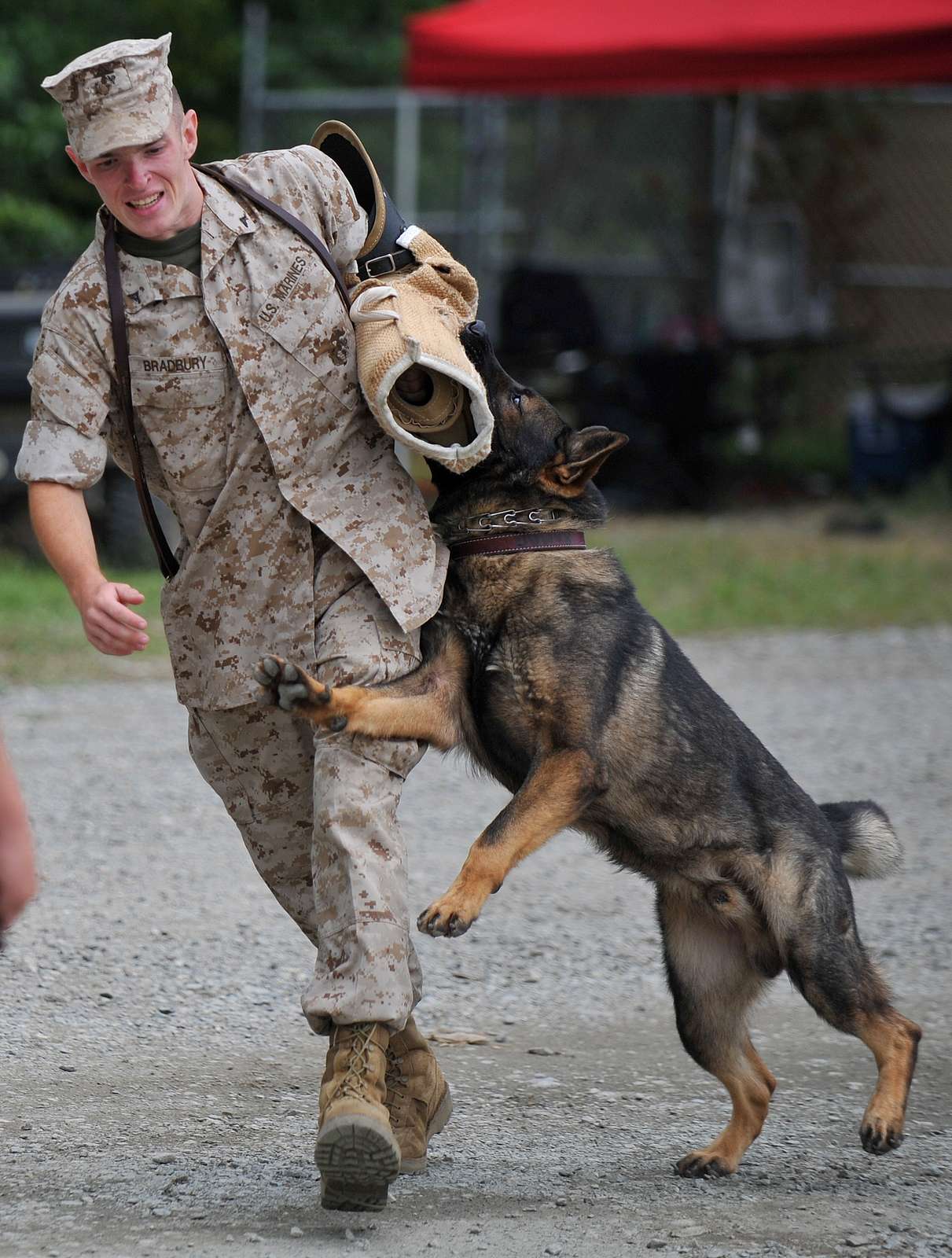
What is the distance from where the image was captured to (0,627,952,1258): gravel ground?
3129 millimetres

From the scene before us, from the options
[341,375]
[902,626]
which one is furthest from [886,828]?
[902,626]

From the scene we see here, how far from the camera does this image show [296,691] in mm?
3045

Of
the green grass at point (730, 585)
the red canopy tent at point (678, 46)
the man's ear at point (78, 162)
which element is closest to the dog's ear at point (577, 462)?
the man's ear at point (78, 162)

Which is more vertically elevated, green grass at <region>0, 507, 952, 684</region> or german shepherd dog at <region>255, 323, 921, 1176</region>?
german shepherd dog at <region>255, 323, 921, 1176</region>

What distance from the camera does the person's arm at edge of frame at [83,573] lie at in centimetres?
293

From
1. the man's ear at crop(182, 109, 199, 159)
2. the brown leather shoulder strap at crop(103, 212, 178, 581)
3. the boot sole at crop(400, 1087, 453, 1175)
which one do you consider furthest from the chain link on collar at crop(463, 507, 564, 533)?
the boot sole at crop(400, 1087, 453, 1175)

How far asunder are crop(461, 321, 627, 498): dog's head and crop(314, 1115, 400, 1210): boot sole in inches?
53.3

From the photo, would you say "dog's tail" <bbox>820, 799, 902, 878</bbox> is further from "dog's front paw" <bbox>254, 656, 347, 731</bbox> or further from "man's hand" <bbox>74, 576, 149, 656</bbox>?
"man's hand" <bbox>74, 576, 149, 656</bbox>

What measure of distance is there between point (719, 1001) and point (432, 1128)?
0.67 m

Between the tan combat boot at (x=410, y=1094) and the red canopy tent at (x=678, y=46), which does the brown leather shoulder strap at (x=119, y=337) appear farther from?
the red canopy tent at (x=678, y=46)

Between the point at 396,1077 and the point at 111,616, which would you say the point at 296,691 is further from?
the point at 396,1077

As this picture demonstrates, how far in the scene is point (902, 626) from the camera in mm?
9367

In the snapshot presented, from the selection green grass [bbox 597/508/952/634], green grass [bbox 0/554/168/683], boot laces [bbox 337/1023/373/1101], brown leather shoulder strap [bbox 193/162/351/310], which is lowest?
green grass [bbox 597/508/952/634]

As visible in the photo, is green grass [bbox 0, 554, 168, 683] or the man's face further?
green grass [bbox 0, 554, 168, 683]
